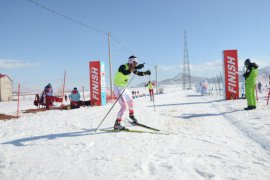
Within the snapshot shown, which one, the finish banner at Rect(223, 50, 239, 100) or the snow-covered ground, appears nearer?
the snow-covered ground

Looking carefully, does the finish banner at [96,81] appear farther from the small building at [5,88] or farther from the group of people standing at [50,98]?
the small building at [5,88]

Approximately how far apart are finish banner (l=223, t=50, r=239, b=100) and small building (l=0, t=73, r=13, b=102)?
40088 mm

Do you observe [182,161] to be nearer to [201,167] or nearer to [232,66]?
[201,167]

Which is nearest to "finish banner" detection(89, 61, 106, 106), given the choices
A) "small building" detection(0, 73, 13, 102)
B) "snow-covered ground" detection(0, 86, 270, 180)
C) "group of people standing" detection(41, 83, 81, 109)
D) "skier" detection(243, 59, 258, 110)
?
"group of people standing" detection(41, 83, 81, 109)

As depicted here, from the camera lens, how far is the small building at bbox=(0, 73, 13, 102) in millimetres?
45031

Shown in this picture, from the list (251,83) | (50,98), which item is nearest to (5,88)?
(50,98)

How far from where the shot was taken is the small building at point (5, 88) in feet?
148

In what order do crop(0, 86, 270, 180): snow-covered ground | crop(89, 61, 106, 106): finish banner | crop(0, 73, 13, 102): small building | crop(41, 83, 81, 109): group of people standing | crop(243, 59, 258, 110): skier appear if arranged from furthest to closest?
1. crop(0, 73, 13, 102): small building
2. crop(89, 61, 106, 106): finish banner
3. crop(41, 83, 81, 109): group of people standing
4. crop(243, 59, 258, 110): skier
5. crop(0, 86, 270, 180): snow-covered ground

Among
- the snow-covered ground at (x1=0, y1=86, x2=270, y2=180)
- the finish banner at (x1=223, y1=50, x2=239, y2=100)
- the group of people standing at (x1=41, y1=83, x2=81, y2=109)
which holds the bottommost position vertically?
the snow-covered ground at (x1=0, y1=86, x2=270, y2=180)

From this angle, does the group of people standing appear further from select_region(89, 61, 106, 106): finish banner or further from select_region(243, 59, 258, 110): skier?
select_region(243, 59, 258, 110): skier

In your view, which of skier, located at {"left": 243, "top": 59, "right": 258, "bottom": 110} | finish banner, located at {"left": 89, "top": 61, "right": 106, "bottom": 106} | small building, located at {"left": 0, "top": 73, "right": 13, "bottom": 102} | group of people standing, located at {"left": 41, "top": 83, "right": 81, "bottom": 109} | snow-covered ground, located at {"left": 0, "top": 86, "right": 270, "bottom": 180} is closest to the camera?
snow-covered ground, located at {"left": 0, "top": 86, "right": 270, "bottom": 180}

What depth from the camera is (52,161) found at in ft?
13.6

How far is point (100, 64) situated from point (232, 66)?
10.1 m

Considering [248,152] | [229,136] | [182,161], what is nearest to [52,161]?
[182,161]
